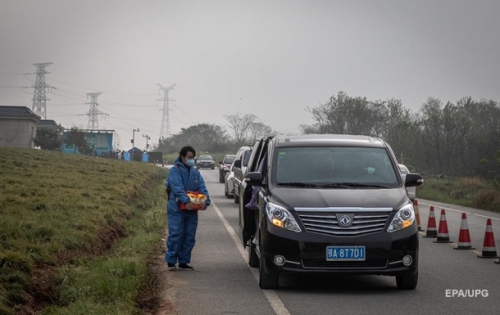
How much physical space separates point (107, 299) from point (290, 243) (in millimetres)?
2239

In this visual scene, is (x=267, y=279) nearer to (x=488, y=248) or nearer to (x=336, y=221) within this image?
(x=336, y=221)

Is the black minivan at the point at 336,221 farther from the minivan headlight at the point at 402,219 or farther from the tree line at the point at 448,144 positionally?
the tree line at the point at 448,144

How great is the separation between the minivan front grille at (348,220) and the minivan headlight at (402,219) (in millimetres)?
106

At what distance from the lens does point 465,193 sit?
39.9 meters

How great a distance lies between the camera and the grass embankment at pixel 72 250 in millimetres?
10031

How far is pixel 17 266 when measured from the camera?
36.7ft

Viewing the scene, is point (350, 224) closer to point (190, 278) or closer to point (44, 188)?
point (190, 278)

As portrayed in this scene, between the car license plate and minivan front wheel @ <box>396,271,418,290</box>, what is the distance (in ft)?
2.39

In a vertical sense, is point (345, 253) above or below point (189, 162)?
below

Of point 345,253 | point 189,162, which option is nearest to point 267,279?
point 345,253

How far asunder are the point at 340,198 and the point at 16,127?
74880mm

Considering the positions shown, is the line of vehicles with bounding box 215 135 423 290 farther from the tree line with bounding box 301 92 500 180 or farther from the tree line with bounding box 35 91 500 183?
the tree line with bounding box 301 92 500 180

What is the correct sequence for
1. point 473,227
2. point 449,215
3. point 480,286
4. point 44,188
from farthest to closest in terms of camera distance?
point 449,215 < point 44,188 < point 473,227 < point 480,286

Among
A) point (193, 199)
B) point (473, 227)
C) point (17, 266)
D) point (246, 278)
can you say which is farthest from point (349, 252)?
point (473, 227)
